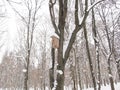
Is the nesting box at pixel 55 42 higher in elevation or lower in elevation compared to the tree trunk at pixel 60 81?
higher

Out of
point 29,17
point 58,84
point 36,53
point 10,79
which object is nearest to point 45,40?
point 36,53

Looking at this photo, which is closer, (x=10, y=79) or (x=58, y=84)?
(x=58, y=84)

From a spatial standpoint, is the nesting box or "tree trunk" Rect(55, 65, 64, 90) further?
"tree trunk" Rect(55, 65, 64, 90)

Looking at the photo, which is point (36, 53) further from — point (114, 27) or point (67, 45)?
point (67, 45)

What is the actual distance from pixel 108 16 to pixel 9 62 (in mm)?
38997

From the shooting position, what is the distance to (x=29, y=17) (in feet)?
77.8

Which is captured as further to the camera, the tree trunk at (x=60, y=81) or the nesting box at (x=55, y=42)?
the tree trunk at (x=60, y=81)

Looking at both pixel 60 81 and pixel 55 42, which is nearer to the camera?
pixel 55 42

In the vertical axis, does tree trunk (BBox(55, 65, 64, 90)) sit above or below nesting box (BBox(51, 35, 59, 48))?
below

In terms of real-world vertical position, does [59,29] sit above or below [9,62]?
above

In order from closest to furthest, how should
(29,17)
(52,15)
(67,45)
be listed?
(67,45)
(52,15)
(29,17)

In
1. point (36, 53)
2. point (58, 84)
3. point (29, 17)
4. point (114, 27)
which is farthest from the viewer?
point (36, 53)

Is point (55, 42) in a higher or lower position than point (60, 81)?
higher

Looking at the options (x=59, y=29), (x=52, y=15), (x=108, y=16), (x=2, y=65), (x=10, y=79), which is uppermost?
(x=108, y=16)
